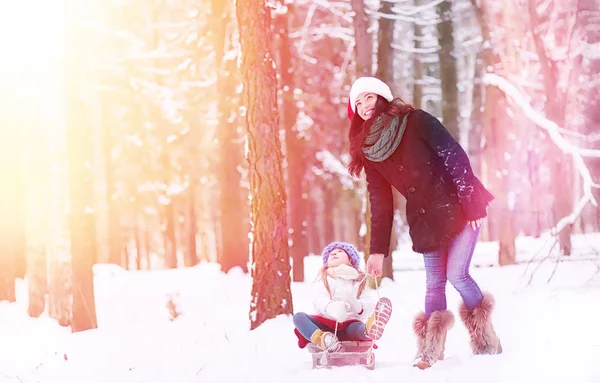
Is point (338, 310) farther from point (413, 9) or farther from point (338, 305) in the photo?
point (413, 9)

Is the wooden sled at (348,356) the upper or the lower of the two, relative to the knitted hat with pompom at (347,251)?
lower

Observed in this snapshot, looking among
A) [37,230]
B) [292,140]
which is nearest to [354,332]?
[37,230]

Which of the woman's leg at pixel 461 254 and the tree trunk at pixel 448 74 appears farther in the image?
the tree trunk at pixel 448 74

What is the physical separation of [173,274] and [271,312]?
11468mm

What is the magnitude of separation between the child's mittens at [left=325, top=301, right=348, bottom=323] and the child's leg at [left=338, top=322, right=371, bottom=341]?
113 mm

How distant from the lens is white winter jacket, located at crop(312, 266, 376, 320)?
561 centimetres

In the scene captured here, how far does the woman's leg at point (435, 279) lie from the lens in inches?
209

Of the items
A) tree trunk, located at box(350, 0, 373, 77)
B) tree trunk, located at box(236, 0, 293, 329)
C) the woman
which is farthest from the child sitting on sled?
tree trunk, located at box(350, 0, 373, 77)

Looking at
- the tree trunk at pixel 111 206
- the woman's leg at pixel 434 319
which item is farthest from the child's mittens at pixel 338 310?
the tree trunk at pixel 111 206

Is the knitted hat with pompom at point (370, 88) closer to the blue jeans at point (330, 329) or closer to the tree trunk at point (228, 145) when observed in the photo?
the blue jeans at point (330, 329)

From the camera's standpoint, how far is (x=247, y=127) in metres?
7.91

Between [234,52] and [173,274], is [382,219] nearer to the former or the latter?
[234,52]

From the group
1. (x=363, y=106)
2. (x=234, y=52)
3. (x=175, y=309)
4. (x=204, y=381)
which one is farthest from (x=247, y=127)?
(x=234, y=52)

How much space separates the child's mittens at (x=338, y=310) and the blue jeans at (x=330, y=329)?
127 mm
